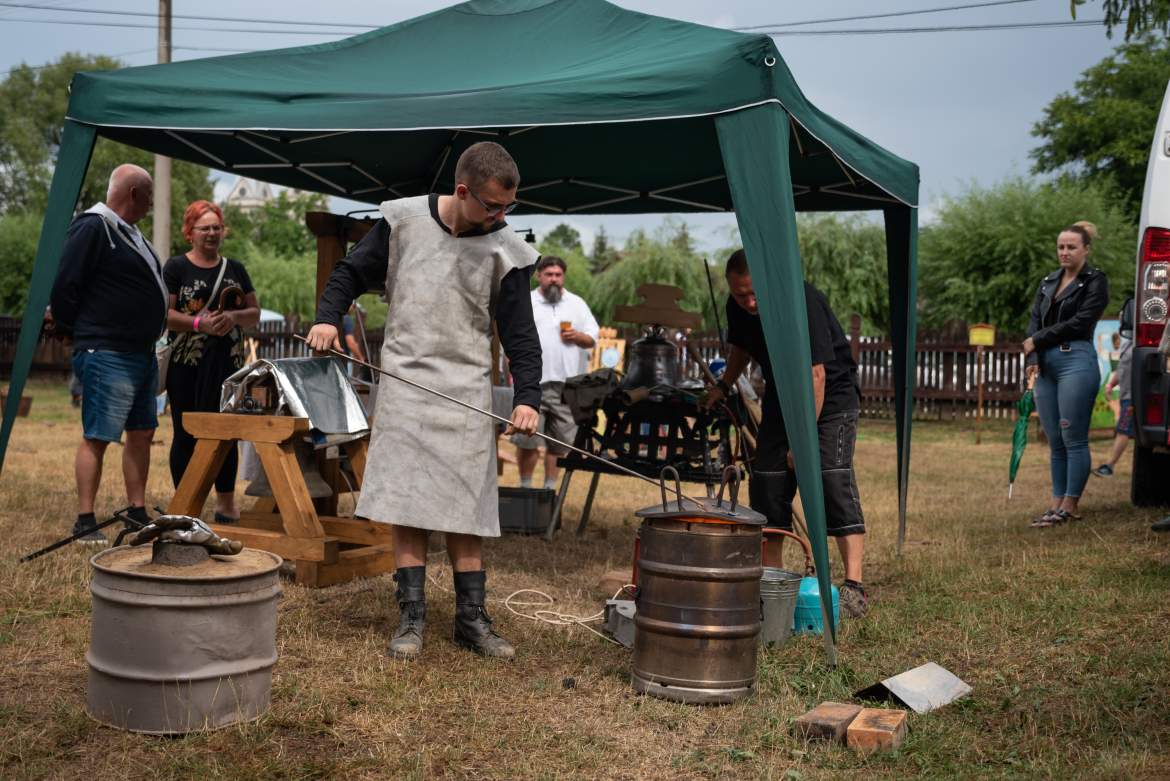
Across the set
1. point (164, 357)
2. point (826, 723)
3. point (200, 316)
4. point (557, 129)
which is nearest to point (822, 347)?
point (826, 723)

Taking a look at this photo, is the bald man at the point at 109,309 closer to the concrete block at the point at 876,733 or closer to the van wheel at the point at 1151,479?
the concrete block at the point at 876,733

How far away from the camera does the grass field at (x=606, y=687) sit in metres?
3.01

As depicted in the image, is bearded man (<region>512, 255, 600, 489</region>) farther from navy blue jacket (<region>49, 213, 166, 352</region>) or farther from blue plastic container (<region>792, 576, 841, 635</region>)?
blue plastic container (<region>792, 576, 841, 635</region>)

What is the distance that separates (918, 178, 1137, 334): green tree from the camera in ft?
76.6

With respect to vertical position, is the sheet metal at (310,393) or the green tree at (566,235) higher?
the green tree at (566,235)

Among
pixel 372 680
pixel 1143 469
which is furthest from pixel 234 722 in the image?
pixel 1143 469

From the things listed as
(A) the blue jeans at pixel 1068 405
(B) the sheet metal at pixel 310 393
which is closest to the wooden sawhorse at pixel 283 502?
(B) the sheet metal at pixel 310 393

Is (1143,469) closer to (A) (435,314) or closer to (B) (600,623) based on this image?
(B) (600,623)

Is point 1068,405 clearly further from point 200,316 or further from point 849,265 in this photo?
point 849,265

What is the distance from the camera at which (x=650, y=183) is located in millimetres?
7266

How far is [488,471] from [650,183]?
11.9ft

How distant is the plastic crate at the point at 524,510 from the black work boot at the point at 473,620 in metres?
2.83

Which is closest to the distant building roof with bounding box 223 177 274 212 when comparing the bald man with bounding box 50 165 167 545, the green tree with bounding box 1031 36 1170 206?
the green tree with bounding box 1031 36 1170 206

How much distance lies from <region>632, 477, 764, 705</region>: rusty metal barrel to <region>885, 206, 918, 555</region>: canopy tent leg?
2.97 meters
